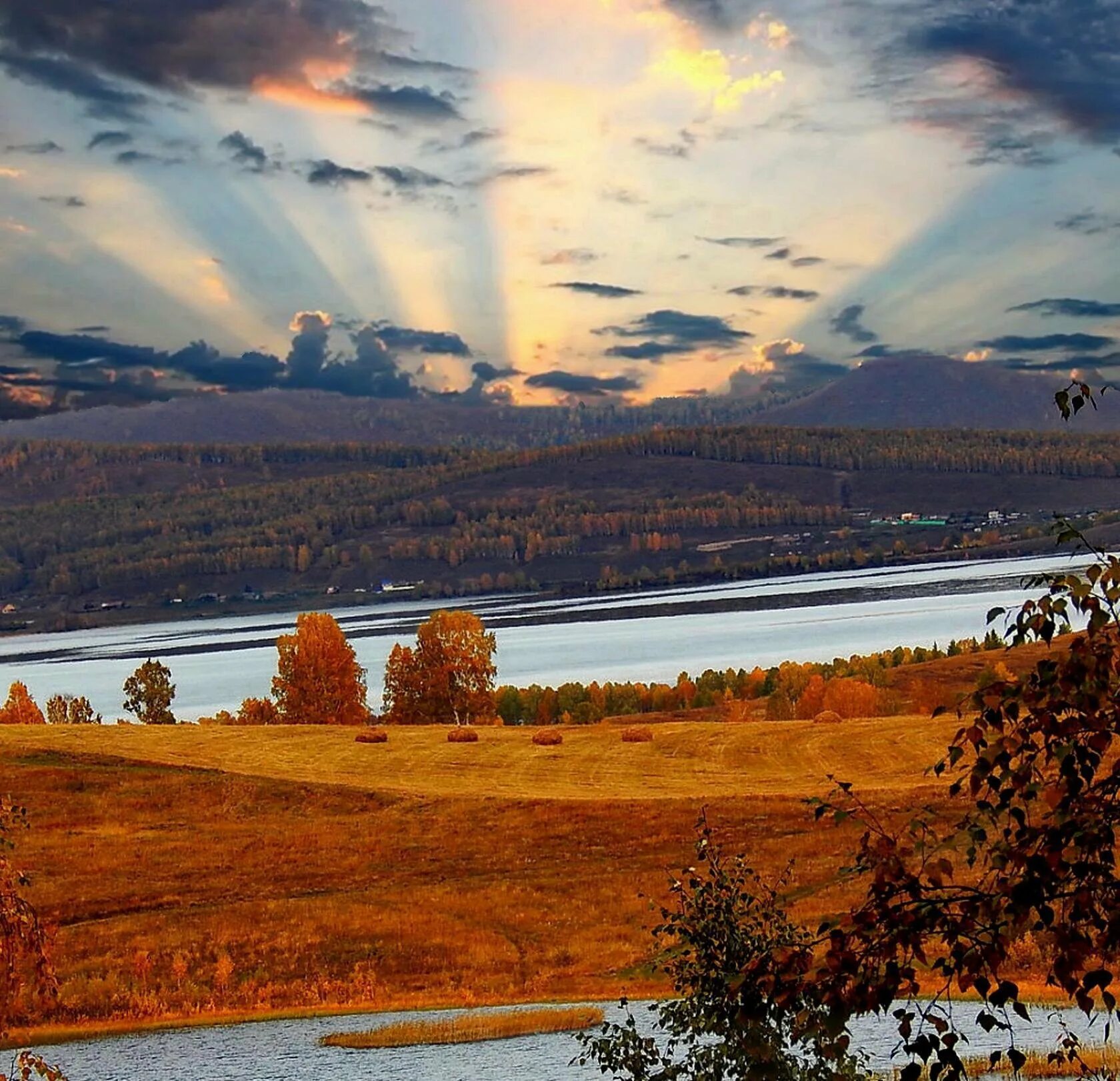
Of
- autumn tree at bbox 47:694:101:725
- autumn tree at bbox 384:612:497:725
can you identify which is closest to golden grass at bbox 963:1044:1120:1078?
autumn tree at bbox 384:612:497:725

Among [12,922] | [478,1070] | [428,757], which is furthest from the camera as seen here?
[428,757]

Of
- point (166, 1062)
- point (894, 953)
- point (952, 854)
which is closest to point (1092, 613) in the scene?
point (894, 953)

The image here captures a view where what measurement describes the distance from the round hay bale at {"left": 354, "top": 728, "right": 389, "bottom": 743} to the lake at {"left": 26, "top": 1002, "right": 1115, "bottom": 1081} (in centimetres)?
4048

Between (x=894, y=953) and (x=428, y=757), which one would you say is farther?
(x=428, y=757)

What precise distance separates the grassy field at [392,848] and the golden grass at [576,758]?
223 millimetres

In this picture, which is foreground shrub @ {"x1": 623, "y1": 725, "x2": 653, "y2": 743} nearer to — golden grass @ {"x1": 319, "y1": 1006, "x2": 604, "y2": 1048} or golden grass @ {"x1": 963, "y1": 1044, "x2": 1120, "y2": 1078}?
golden grass @ {"x1": 319, "y1": 1006, "x2": 604, "y2": 1048}

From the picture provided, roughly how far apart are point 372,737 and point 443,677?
42.6 metres

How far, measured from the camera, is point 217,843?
194 ft

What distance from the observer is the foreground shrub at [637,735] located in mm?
74375

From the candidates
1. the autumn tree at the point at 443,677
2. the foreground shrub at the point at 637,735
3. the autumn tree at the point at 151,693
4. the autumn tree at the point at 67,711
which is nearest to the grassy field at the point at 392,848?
the foreground shrub at the point at 637,735

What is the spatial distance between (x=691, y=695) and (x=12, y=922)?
124619 millimetres

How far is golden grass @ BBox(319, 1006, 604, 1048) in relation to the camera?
109ft

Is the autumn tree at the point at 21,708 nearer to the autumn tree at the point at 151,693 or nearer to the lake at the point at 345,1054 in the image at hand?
the autumn tree at the point at 151,693

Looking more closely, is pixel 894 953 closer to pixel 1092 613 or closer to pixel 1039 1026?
pixel 1092 613
